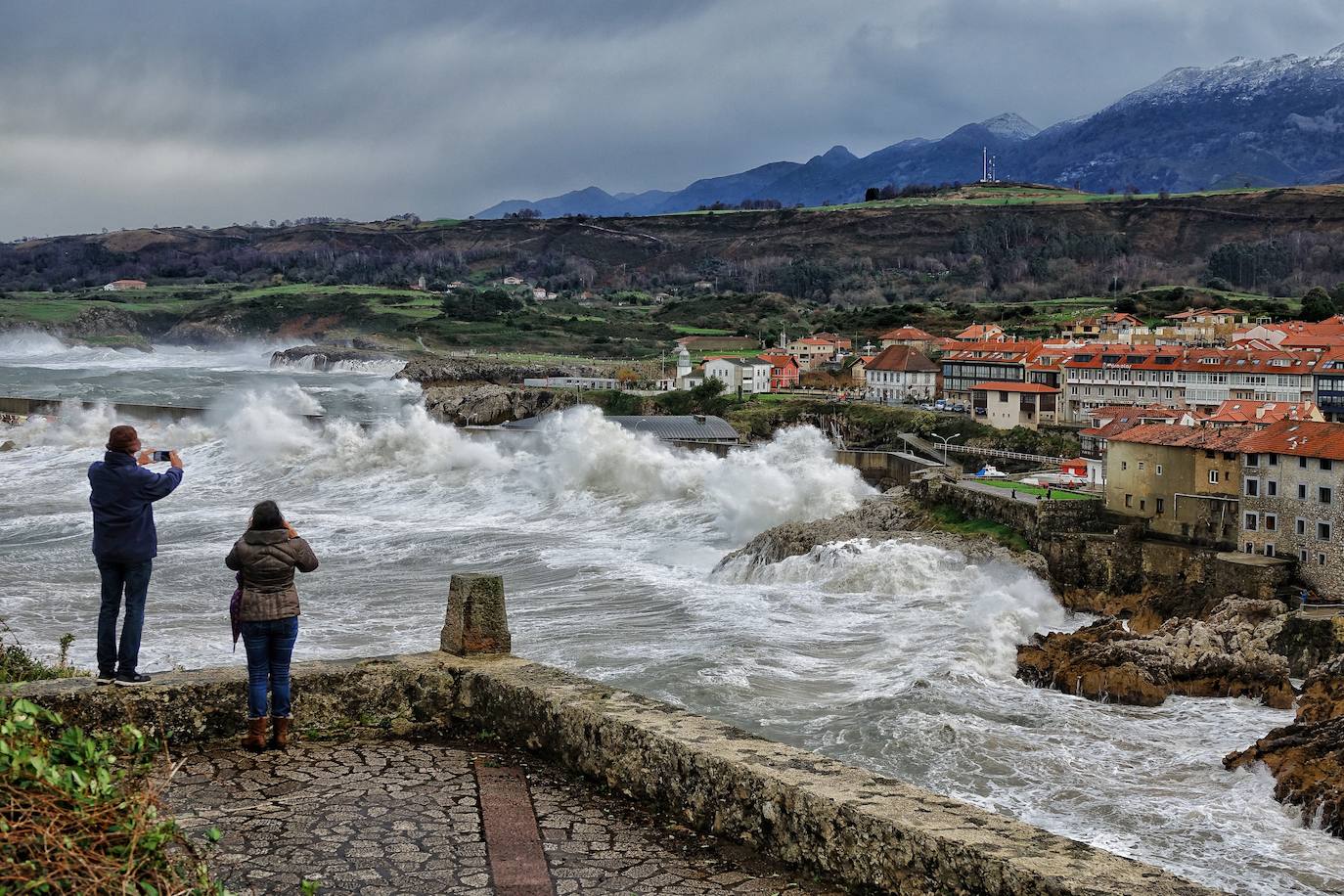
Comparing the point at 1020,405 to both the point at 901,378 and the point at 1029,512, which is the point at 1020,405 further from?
the point at 1029,512

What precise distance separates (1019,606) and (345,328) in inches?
4550

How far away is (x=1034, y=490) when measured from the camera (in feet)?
120

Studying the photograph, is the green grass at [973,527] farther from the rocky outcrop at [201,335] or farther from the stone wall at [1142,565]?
the rocky outcrop at [201,335]

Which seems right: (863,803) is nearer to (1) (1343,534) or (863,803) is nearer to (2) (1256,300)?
(1) (1343,534)

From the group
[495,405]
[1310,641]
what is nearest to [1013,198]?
[495,405]

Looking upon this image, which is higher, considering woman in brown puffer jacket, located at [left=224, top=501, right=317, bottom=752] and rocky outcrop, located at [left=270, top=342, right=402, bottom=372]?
woman in brown puffer jacket, located at [left=224, top=501, right=317, bottom=752]

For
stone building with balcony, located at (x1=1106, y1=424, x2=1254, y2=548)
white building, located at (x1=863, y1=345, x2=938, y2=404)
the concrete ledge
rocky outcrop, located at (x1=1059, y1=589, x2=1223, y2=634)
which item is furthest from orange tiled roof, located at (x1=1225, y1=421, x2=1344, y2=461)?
white building, located at (x1=863, y1=345, x2=938, y2=404)

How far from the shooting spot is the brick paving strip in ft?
16.1

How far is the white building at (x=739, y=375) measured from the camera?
242 feet

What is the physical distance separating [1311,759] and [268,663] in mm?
12595

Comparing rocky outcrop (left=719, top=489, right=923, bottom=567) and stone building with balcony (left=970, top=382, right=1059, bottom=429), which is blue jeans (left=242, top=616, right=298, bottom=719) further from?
stone building with balcony (left=970, top=382, right=1059, bottom=429)

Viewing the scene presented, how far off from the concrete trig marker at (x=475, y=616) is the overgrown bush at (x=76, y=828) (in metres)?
3.77

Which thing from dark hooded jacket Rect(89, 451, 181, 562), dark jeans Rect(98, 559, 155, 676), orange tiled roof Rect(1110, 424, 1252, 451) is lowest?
orange tiled roof Rect(1110, 424, 1252, 451)

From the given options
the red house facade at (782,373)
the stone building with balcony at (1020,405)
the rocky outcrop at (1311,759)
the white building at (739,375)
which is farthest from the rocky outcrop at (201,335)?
the rocky outcrop at (1311,759)
